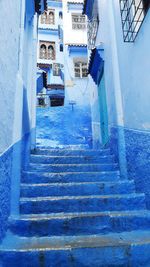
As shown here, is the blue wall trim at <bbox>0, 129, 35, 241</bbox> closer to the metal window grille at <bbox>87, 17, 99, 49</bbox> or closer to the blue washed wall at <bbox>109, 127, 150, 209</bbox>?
the blue washed wall at <bbox>109, 127, 150, 209</bbox>

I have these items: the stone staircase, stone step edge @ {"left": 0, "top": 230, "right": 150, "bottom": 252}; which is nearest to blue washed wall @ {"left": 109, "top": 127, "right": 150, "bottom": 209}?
the stone staircase

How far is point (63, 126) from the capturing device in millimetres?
13766

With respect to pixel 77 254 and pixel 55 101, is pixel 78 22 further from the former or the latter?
pixel 77 254

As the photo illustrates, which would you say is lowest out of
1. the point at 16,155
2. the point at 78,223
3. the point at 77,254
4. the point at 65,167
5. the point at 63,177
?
the point at 77,254

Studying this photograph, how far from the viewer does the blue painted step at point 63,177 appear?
16.3 feet

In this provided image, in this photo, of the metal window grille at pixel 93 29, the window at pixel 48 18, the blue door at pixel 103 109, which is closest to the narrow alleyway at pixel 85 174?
the blue door at pixel 103 109

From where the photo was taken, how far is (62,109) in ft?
46.6

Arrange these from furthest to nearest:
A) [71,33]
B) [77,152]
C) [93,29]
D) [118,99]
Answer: [71,33] < [93,29] < [77,152] < [118,99]

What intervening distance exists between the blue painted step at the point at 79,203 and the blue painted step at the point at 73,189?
257mm

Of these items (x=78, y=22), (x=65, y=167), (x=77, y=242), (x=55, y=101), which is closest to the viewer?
(x=77, y=242)

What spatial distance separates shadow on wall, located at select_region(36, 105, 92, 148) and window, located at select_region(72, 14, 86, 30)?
554 cm

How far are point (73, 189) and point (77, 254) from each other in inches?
62.3

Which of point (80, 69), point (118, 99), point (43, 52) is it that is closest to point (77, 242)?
point (118, 99)

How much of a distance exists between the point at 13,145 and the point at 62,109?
10.3 metres
